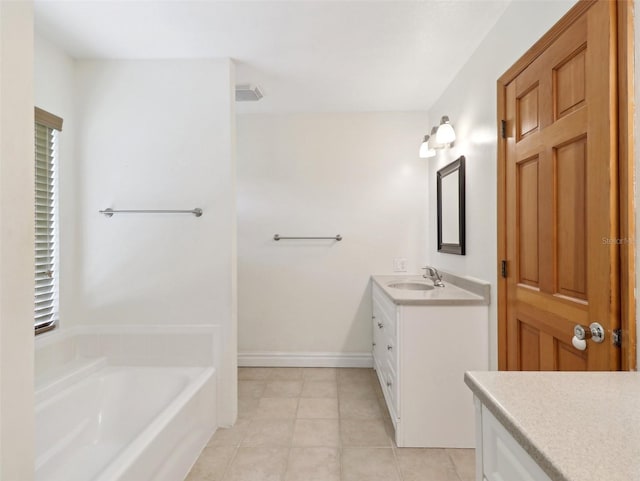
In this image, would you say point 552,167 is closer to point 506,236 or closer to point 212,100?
point 506,236

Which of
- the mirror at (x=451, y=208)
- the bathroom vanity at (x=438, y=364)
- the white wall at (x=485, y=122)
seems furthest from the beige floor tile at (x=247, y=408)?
the mirror at (x=451, y=208)

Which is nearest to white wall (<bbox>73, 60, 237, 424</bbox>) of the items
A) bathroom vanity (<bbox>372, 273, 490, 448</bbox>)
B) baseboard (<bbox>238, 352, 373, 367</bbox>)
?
baseboard (<bbox>238, 352, 373, 367</bbox>)

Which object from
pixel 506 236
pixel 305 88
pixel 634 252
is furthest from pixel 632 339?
pixel 305 88

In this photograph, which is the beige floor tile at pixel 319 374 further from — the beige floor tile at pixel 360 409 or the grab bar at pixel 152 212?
the grab bar at pixel 152 212

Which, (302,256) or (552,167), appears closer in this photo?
(552,167)

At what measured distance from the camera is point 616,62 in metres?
1.09

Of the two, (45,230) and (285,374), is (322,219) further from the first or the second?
(45,230)

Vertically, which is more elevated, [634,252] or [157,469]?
[634,252]

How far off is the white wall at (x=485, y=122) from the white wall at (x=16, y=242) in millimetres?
1822

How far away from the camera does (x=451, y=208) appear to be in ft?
8.80

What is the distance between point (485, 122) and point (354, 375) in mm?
2272

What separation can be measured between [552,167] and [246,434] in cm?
220

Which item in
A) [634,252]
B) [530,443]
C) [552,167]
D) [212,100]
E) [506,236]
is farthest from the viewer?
[212,100]

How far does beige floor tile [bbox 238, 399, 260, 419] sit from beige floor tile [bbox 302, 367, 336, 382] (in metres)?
0.57
